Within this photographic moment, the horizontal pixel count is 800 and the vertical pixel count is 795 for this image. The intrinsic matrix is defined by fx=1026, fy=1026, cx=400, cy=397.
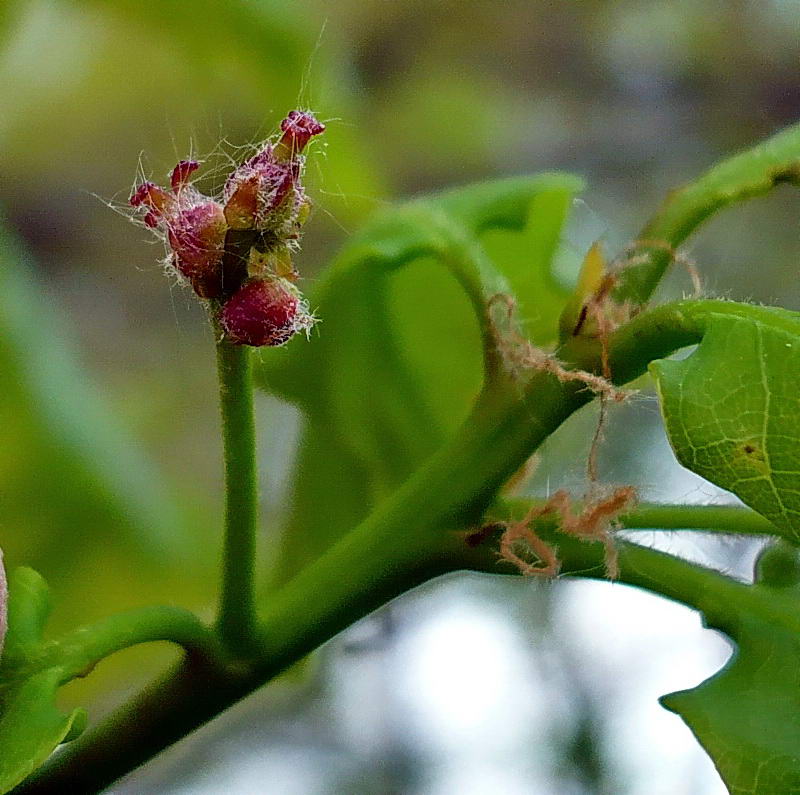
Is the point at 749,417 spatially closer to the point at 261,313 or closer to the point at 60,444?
the point at 261,313

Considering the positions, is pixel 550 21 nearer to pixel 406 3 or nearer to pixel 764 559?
pixel 406 3

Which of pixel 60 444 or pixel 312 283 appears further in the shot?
pixel 60 444

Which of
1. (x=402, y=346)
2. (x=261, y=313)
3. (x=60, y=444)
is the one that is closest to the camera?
(x=261, y=313)

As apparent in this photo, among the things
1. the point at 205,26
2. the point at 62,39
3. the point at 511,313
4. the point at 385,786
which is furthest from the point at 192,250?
the point at 62,39

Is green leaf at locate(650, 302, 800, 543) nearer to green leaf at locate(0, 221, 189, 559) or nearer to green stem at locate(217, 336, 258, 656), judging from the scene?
green stem at locate(217, 336, 258, 656)

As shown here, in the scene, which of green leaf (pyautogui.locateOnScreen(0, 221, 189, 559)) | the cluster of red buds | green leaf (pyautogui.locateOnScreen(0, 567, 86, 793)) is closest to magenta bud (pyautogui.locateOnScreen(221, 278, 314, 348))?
the cluster of red buds

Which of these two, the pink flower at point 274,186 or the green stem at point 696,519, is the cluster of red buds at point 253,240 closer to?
the pink flower at point 274,186

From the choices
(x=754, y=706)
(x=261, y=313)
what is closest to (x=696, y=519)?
(x=754, y=706)
